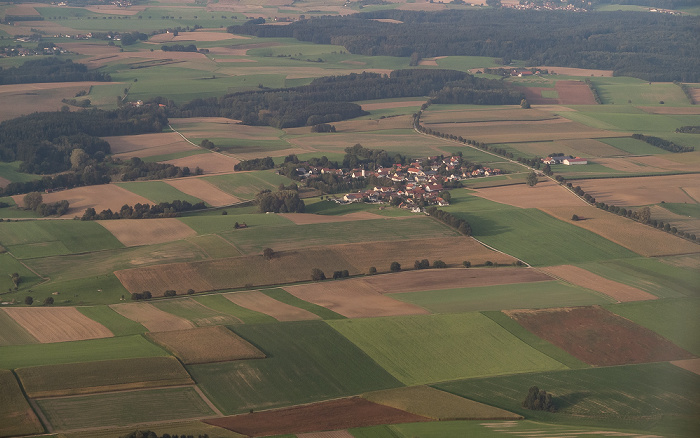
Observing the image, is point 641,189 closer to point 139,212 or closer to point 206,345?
point 139,212

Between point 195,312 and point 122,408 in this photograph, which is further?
point 195,312

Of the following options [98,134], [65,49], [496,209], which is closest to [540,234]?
[496,209]

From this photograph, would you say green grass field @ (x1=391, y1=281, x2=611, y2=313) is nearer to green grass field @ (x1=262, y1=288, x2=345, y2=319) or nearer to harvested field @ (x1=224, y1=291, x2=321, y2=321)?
green grass field @ (x1=262, y1=288, x2=345, y2=319)

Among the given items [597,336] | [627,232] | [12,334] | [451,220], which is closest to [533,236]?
[451,220]

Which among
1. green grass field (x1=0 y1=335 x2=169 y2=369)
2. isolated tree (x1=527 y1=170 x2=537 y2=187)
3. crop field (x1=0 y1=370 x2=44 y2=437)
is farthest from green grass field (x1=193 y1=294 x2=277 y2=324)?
isolated tree (x1=527 y1=170 x2=537 y2=187)

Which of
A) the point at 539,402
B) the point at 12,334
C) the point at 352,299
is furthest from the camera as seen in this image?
the point at 352,299

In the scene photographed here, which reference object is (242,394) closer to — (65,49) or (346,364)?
(346,364)
